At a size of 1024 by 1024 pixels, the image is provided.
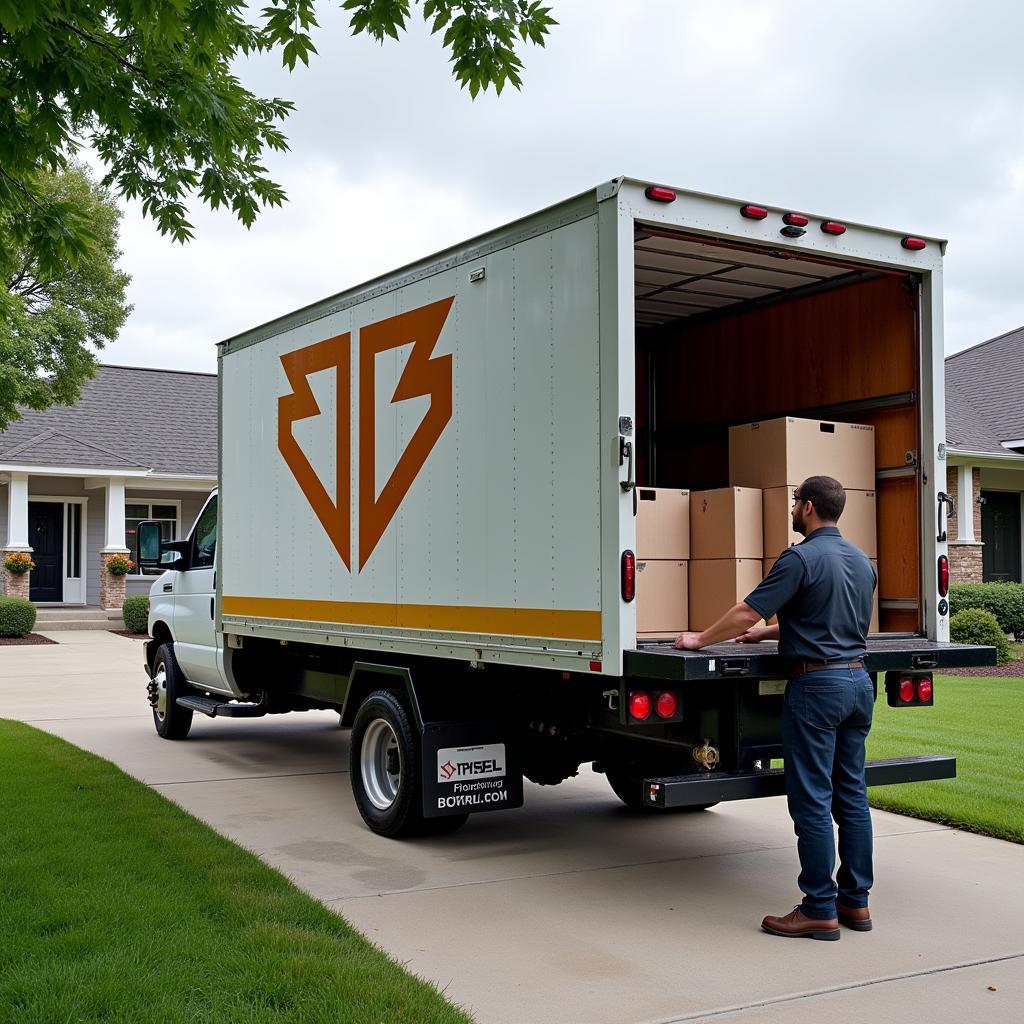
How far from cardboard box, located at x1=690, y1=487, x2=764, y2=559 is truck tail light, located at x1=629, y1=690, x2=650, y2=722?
108cm

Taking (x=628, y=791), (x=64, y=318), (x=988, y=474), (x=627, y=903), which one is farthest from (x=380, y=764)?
(x=988, y=474)

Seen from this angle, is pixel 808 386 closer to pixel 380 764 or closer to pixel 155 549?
pixel 380 764

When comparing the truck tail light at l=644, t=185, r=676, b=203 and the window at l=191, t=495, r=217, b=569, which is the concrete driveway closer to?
the window at l=191, t=495, r=217, b=569

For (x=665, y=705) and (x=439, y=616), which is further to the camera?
(x=439, y=616)

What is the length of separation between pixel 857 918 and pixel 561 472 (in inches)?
95.4

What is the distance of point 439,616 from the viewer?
6742 millimetres

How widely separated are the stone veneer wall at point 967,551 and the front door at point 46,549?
1873 cm

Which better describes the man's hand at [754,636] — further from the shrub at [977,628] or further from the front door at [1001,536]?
the front door at [1001,536]

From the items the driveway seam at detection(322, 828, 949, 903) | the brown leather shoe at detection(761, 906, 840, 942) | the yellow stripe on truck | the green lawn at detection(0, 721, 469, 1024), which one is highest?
the yellow stripe on truck

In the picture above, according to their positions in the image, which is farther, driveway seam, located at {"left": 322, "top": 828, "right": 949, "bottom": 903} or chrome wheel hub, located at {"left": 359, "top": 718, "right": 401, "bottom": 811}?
chrome wheel hub, located at {"left": 359, "top": 718, "right": 401, "bottom": 811}

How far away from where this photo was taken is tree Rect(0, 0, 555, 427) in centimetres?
595

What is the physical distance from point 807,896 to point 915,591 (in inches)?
81.1

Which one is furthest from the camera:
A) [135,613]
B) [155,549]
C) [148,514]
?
[148,514]

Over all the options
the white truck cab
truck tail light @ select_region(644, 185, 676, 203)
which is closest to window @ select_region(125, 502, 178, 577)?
the white truck cab
